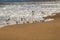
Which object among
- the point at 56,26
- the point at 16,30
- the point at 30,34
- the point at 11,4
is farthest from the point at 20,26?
the point at 11,4

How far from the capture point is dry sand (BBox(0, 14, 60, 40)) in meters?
1.13

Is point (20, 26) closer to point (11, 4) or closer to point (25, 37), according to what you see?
point (25, 37)

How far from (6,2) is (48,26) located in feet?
3.80

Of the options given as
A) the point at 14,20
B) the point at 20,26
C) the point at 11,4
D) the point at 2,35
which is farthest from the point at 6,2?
the point at 2,35

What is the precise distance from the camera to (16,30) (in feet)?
4.23

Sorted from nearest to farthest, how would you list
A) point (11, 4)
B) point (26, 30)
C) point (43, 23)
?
1. point (26, 30)
2. point (43, 23)
3. point (11, 4)

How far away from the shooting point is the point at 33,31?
126 centimetres

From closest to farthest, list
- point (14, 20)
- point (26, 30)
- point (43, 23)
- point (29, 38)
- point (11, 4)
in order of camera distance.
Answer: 1. point (29, 38)
2. point (26, 30)
3. point (43, 23)
4. point (14, 20)
5. point (11, 4)

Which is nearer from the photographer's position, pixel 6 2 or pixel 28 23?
pixel 28 23

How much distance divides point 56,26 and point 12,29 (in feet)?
1.21

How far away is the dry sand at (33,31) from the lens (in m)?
1.13

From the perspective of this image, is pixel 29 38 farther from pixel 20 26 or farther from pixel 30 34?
pixel 20 26

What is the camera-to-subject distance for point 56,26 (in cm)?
134

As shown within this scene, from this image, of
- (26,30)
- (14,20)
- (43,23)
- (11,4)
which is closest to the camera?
(26,30)
